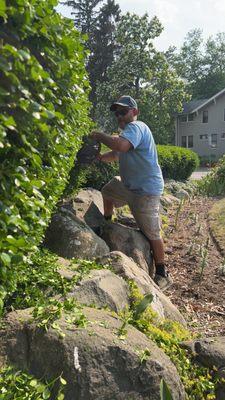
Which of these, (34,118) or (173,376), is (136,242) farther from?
(34,118)

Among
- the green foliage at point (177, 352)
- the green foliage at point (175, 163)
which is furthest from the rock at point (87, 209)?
the green foliage at point (175, 163)

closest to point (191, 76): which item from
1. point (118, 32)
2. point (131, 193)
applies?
point (118, 32)

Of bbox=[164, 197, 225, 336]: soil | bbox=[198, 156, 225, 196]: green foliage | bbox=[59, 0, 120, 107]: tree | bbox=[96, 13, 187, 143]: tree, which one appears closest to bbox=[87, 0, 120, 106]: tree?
bbox=[59, 0, 120, 107]: tree

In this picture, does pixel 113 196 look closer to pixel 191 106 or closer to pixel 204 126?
pixel 204 126

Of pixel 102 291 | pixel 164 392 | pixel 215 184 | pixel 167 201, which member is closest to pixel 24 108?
pixel 164 392

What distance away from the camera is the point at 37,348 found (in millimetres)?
2857

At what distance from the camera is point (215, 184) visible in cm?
1560

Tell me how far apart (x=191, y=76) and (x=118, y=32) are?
3342cm

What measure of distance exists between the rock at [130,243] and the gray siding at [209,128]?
43.2 metres

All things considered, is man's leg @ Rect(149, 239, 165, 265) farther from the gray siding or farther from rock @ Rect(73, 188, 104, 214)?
the gray siding

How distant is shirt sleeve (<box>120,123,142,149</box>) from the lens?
5.18m

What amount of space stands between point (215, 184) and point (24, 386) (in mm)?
13657

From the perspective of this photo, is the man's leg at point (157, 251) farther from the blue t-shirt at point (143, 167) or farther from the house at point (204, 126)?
the house at point (204, 126)

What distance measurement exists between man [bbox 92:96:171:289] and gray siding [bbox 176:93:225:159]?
43.1 meters
